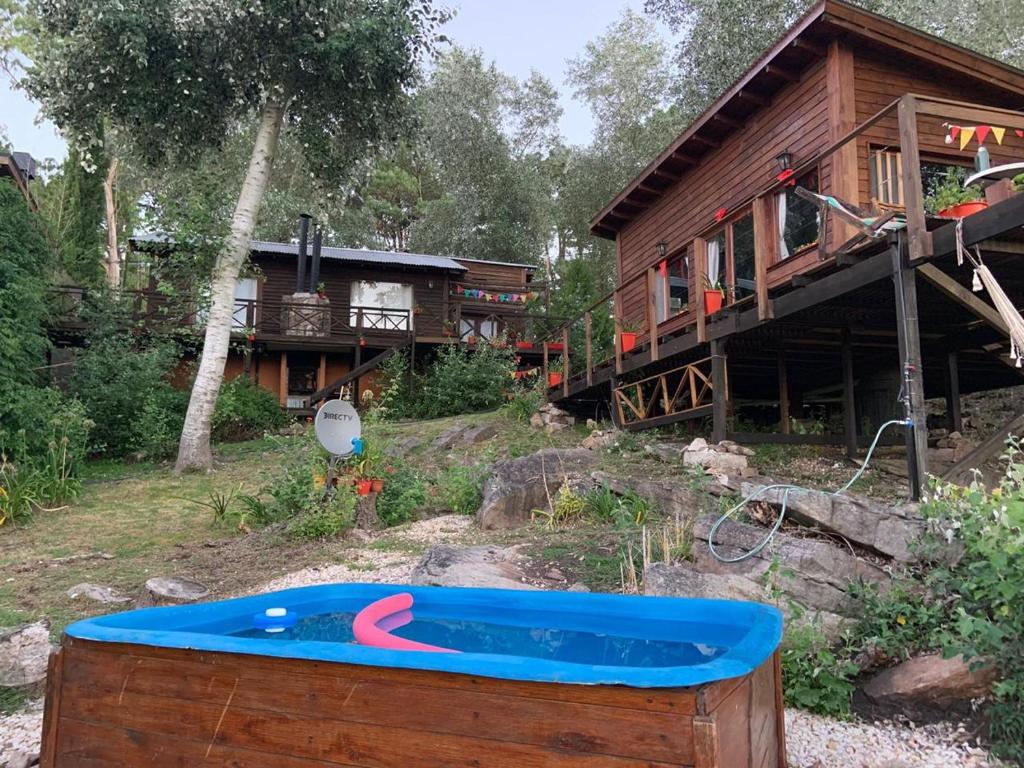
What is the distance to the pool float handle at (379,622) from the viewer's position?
2298mm

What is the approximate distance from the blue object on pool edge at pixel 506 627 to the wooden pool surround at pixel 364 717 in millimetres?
37

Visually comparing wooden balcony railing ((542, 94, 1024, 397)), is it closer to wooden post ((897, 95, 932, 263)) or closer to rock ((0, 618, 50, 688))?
wooden post ((897, 95, 932, 263))

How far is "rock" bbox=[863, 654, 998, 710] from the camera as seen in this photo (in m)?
2.90

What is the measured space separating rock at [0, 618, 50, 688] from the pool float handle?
2.07 m

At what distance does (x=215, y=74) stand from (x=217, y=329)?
4.28 meters

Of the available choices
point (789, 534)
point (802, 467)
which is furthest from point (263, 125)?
point (789, 534)

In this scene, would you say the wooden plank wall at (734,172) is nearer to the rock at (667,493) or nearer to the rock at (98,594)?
the rock at (667,493)

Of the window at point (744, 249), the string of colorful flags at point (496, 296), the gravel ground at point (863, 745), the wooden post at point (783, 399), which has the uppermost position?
the string of colorful flags at point (496, 296)

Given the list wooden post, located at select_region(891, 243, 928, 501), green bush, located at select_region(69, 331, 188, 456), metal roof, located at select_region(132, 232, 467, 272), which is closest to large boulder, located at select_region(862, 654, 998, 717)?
wooden post, located at select_region(891, 243, 928, 501)

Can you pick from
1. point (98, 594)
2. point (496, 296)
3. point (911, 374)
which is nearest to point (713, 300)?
point (911, 374)

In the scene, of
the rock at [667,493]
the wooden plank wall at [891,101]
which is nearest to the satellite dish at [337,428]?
the rock at [667,493]

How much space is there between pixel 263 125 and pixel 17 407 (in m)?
6.15

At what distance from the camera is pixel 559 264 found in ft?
101

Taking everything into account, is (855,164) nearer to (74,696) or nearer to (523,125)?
(74,696)
